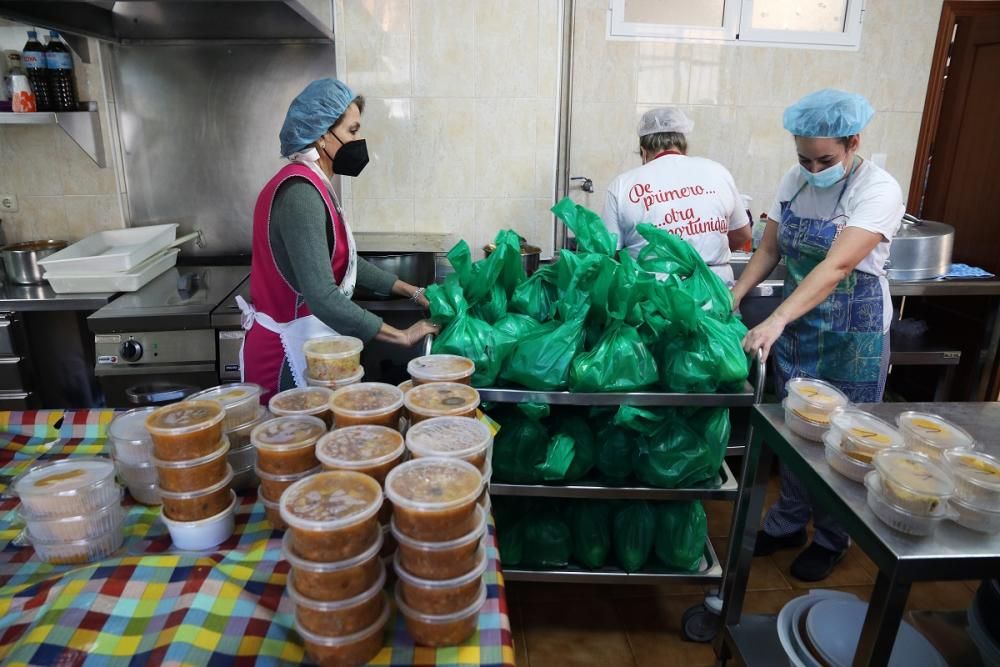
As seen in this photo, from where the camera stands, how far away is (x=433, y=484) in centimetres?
87

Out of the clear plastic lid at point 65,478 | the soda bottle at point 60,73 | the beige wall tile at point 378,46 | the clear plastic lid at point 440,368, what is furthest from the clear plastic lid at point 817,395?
the soda bottle at point 60,73

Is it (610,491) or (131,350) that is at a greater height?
(131,350)

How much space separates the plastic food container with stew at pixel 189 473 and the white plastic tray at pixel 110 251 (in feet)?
5.71

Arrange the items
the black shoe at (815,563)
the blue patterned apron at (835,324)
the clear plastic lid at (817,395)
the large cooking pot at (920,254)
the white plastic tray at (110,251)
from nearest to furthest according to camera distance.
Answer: the clear plastic lid at (817,395), the blue patterned apron at (835,324), the black shoe at (815,563), the white plastic tray at (110,251), the large cooking pot at (920,254)

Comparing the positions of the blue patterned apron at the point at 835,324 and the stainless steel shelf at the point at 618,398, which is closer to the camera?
the stainless steel shelf at the point at 618,398

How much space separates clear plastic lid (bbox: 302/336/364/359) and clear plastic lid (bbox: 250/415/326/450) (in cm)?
17

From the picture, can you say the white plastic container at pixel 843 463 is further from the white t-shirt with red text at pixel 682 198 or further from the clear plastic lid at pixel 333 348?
the white t-shirt with red text at pixel 682 198

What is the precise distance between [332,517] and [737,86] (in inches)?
114

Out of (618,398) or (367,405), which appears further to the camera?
(618,398)

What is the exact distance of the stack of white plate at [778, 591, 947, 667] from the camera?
1320 mm

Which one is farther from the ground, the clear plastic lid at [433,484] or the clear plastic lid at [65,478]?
the clear plastic lid at [433,484]

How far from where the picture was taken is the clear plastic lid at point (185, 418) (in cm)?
96

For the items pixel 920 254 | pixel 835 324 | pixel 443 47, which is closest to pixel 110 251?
pixel 443 47

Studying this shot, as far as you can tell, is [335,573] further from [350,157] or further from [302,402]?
[350,157]
